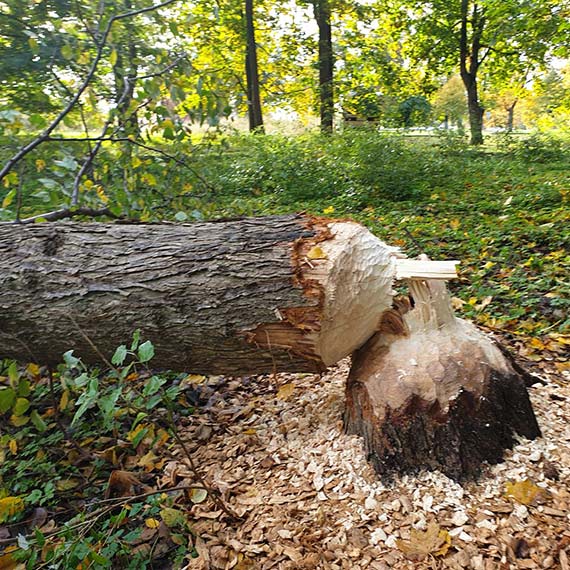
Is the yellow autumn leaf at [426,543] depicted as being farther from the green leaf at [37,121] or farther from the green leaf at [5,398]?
the green leaf at [37,121]

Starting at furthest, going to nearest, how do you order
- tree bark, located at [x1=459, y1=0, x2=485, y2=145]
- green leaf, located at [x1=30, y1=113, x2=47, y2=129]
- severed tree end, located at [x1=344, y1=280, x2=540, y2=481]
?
tree bark, located at [x1=459, y1=0, x2=485, y2=145] → green leaf, located at [x1=30, y1=113, x2=47, y2=129] → severed tree end, located at [x1=344, y1=280, x2=540, y2=481]

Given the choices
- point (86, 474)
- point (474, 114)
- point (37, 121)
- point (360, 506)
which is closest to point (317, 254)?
point (360, 506)

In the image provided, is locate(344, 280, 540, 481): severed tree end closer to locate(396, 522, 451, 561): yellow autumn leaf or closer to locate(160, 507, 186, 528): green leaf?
locate(396, 522, 451, 561): yellow autumn leaf

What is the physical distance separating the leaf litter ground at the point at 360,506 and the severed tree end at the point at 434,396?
59mm

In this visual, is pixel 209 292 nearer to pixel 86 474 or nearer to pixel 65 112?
pixel 86 474

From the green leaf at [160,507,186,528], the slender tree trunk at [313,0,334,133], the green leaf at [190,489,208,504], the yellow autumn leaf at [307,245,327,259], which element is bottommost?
the green leaf at [190,489,208,504]

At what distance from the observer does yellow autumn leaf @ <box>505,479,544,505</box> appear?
1.45 meters

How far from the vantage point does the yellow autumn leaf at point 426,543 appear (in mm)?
1339

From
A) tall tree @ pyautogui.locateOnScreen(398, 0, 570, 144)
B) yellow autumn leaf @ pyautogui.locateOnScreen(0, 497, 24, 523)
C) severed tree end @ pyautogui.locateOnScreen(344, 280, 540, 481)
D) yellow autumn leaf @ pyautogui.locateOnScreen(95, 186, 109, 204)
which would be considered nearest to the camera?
yellow autumn leaf @ pyautogui.locateOnScreen(0, 497, 24, 523)

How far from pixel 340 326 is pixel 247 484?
71 centimetres

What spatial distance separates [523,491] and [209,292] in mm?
1251

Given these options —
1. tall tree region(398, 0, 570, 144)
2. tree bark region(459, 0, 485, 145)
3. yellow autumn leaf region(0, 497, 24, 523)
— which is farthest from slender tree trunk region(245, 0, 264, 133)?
yellow autumn leaf region(0, 497, 24, 523)

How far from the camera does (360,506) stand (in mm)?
1518

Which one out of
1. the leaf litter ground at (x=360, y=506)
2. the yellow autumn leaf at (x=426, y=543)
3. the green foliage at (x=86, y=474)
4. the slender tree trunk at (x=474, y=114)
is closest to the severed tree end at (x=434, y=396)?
the leaf litter ground at (x=360, y=506)
